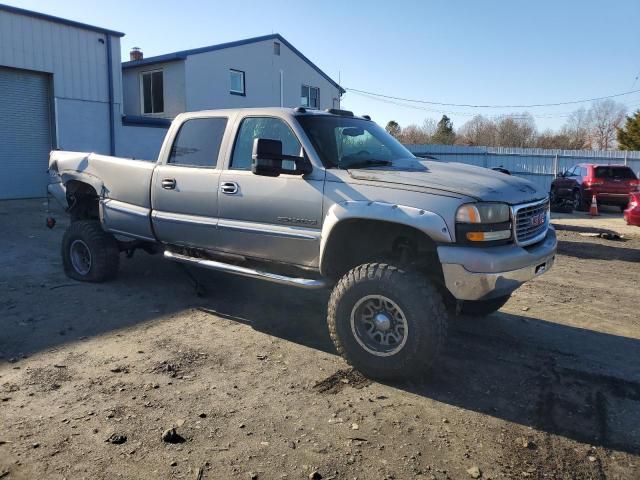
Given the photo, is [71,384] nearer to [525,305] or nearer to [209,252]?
[209,252]

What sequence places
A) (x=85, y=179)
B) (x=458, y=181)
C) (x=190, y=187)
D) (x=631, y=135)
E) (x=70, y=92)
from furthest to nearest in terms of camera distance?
(x=631, y=135) < (x=70, y=92) < (x=85, y=179) < (x=190, y=187) < (x=458, y=181)

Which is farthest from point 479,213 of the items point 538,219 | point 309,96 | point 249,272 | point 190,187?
point 309,96

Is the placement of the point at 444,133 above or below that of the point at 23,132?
above

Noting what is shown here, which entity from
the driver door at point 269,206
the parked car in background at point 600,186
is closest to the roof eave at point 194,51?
the parked car in background at point 600,186

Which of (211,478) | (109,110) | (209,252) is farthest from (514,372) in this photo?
(109,110)

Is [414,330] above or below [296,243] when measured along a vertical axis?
below

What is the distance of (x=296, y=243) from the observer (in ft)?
15.2

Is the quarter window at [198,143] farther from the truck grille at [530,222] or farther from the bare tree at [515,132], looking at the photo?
the bare tree at [515,132]

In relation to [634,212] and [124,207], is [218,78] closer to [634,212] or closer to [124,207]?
[634,212]

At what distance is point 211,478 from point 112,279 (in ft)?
14.9

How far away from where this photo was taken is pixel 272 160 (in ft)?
14.6

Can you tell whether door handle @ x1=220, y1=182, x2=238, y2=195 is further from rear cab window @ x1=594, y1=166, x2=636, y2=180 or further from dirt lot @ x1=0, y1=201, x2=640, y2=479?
rear cab window @ x1=594, y1=166, x2=636, y2=180

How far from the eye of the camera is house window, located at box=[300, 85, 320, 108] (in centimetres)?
2723

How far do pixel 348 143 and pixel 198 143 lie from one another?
1.64 metres
